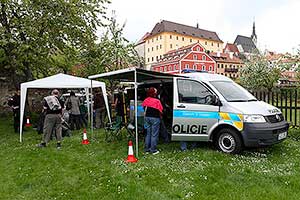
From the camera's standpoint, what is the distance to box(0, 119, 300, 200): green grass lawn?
15.9 feet

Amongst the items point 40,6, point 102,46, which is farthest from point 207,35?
point 40,6

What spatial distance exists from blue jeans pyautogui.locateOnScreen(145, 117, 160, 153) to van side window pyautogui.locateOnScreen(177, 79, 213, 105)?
89 cm

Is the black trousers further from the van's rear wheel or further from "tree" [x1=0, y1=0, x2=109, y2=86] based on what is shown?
the van's rear wheel

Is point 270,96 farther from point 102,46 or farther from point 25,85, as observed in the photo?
point 102,46

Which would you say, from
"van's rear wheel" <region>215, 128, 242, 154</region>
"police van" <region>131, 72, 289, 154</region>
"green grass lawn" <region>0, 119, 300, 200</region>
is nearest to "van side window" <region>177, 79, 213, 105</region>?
"police van" <region>131, 72, 289, 154</region>

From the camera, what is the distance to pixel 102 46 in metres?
22.4

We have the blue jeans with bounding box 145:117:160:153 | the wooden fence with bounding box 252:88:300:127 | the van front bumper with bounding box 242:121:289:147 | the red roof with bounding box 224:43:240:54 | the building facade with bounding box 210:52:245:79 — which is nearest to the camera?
the van front bumper with bounding box 242:121:289:147

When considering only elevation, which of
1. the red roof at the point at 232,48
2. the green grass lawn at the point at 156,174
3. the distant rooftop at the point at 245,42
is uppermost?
the distant rooftop at the point at 245,42

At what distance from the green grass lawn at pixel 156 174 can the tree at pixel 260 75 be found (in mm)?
30338

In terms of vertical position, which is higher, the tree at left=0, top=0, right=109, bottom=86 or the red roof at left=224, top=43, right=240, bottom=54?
the red roof at left=224, top=43, right=240, bottom=54

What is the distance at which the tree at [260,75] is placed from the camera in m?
36.4

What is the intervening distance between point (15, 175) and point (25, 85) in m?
5.26

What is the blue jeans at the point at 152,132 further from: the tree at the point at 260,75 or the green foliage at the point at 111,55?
the tree at the point at 260,75

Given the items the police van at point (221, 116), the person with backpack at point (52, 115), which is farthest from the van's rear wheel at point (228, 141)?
the person with backpack at point (52, 115)
